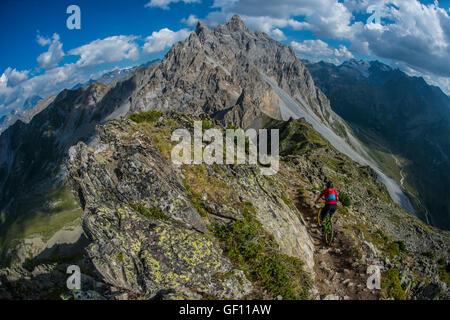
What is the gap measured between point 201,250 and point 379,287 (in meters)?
12.8

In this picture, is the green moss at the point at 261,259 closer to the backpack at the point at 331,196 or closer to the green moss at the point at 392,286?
the backpack at the point at 331,196

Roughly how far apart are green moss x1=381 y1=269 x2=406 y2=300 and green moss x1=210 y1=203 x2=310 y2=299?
5942 mm

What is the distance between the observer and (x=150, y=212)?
1544 cm

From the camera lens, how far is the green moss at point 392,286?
54.6 ft

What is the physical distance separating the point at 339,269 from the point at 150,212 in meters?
14.7

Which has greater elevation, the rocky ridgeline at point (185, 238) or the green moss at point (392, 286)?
the rocky ridgeline at point (185, 238)

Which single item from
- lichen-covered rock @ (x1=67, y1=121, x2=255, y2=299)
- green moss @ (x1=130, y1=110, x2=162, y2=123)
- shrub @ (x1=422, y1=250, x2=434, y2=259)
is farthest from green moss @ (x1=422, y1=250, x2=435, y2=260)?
green moss @ (x1=130, y1=110, x2=162, y2=123)

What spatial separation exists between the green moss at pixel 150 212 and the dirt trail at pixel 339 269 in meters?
11.7

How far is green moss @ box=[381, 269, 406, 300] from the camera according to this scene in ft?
54.6

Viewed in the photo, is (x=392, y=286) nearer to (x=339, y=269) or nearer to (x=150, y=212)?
(x=339, y=269)

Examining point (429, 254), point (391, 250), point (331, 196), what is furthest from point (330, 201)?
point (429, 254)

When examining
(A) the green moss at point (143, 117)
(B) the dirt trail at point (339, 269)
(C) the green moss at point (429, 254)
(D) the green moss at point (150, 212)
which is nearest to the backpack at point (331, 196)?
(B) the dirt trail at point (339, 269)

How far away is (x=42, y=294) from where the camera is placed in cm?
1477
